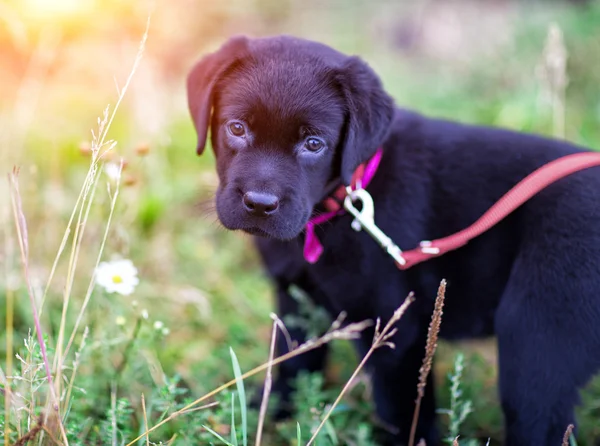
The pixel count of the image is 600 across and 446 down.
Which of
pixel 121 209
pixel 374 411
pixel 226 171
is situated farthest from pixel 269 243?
pixel 374 411

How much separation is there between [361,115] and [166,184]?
2282 mm

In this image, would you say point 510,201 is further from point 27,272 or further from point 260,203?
point 27,272

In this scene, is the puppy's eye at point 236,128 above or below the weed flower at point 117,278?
above

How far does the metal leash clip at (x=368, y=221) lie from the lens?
201 cm

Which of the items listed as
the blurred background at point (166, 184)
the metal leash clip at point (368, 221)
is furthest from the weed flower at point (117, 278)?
the metal leash clip at point (368, 221)

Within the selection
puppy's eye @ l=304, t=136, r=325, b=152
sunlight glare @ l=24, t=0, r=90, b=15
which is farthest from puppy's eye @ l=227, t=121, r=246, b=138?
sunlight glare @ l=24, t=0, r=90, b=15

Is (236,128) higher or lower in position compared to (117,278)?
higher

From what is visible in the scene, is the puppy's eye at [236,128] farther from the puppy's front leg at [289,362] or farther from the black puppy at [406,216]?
the puppy's front leg at [289,362]

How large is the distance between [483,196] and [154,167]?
7.65 feet

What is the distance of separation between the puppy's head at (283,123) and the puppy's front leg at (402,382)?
0.58m

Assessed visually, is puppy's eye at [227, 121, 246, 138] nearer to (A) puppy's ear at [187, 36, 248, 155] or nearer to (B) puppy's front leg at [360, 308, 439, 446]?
(A) puppy's ear at [187, 36, 248, 155]

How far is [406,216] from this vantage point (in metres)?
2.17

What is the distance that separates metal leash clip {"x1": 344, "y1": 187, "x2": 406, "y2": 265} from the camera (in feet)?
6.60

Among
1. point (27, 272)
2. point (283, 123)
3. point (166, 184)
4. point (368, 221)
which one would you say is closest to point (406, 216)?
point (368, 221)
